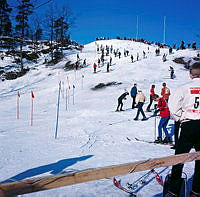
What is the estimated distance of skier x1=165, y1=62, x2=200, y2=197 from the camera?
209 cm

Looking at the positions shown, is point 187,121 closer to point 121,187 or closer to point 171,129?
point 121,187

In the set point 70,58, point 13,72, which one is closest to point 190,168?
point 13,72

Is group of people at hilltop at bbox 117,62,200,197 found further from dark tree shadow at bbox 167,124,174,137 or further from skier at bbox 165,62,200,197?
dark tree shadow at bbox 167,124,174,137

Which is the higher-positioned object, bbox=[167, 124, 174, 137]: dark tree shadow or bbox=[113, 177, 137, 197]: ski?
bbox=[167, 124, 174, 137]: dark tree shadow

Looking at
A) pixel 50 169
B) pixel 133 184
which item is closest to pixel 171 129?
pixel 133 184

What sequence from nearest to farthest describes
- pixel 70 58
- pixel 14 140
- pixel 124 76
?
pixel 14 140 → pixel 124 76 → pixel 70 58

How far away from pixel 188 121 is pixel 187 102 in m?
0.24

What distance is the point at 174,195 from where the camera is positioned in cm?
212

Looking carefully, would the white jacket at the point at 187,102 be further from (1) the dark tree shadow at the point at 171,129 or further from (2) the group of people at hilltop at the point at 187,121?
(1) the dark tree shadow at the point at 171,129

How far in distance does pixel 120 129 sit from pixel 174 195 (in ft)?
18.6

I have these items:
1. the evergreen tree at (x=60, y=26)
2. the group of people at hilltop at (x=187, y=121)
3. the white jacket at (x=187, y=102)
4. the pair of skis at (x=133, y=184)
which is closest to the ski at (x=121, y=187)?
the pair of skis at (x=133, y=184)

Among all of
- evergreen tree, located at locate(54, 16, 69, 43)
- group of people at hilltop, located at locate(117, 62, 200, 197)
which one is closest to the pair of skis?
group of people at hilltop, located at locate(117, 62, 200, 197)

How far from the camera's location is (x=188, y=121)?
2.12 meters

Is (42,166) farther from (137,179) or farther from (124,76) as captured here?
(124,76)
